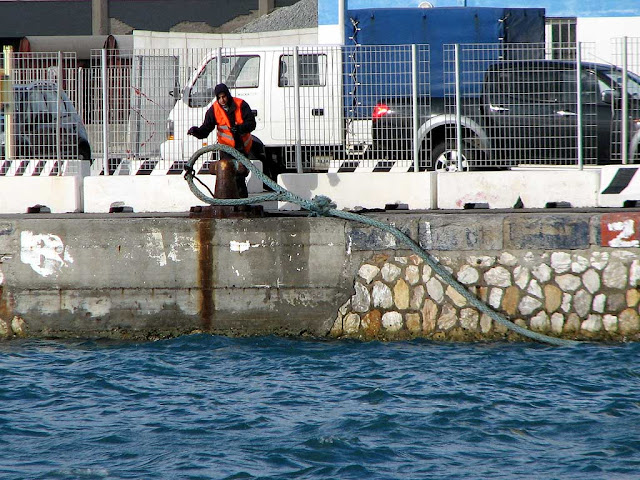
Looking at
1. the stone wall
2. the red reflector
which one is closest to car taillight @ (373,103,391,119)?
the red reflector

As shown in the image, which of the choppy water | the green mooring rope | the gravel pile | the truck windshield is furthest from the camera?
the gravel pile

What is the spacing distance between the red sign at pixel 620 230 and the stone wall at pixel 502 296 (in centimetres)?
8

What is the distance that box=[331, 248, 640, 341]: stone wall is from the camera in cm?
972

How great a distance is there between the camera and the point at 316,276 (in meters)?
9.97

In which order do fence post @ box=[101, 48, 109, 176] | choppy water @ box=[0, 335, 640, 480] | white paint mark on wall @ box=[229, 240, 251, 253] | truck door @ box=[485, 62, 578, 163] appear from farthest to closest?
fence post @ box=[101, 48, 109, 176] → truck door @ box=[485, 62, 578, 163] → white paint mark on wall @ box=[229, 240, 251, 253] → choppy water @ box=[0, 335, 640, 480]

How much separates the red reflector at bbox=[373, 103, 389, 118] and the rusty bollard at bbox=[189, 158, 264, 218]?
1.91m

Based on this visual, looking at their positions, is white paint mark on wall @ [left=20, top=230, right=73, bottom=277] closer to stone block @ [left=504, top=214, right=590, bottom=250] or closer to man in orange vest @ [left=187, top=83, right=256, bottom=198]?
man in orange vest @ [left=187, top=83, right=256, bottom=198]

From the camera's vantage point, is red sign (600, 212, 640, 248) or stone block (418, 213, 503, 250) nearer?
red sign (600, 212, 640, 248)

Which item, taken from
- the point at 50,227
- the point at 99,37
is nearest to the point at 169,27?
the point at 99,37

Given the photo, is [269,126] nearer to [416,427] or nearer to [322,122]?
[322,122]

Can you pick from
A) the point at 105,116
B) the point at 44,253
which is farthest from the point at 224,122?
the point at 44,253

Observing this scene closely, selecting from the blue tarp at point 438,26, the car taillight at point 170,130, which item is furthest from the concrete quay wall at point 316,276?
the blue tarp at point 438,26

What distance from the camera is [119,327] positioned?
10.1 m

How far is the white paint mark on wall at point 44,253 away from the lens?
399 inches
